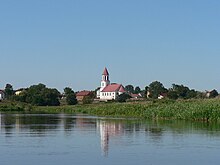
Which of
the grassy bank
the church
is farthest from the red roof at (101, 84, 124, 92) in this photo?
the grassy bank

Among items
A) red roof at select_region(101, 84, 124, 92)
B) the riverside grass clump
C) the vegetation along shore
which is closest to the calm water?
the riverside grass clump

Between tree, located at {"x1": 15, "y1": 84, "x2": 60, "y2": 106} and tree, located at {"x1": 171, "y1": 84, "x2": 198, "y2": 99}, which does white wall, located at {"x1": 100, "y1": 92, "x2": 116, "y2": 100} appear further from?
tree, located at {"x1": 15, "y1": 84, "x2": 60, "y2": 106}

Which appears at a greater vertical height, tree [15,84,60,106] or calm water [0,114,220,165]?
tree [15,84,60,106]

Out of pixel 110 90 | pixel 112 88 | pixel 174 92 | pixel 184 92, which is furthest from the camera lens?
pixel 112 88

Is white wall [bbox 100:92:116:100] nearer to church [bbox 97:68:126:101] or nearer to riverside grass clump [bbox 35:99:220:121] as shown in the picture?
church [bbox 97:68:126:101]

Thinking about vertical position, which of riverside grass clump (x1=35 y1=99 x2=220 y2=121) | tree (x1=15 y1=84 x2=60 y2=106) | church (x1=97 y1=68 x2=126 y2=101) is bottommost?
riverside grass clump (x1=35 y1=99 x2=220 y2=121)

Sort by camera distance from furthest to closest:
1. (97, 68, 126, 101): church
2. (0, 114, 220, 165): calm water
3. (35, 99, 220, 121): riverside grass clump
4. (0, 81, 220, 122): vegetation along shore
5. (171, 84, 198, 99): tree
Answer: (97, 68, 126, 101): church < (171, 84, 198, 99): tree < (0, 81, 220, 122): vegetation along shore < (35, 99, 220, 121): riverside grass clump < (0, 114, 220, 165): calm water

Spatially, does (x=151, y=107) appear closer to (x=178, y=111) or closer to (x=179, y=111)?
(x=178, y=111)

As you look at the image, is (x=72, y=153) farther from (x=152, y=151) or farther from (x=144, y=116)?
(x=144, y=116)

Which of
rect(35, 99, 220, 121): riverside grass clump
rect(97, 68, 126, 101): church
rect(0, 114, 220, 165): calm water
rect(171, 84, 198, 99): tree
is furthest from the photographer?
rect(97, 68, 126, 101): church

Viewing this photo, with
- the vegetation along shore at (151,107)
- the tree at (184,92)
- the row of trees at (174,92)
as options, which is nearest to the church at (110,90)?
the row of trees at (174,92)

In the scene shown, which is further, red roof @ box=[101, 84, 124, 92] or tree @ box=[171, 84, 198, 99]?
red roof @ box=[101, 84, 124, 92]

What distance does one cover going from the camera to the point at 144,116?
69.6 metres

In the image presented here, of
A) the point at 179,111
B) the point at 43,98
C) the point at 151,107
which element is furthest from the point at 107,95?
the point at 179,111
